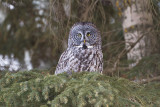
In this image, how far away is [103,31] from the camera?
14.7 ft

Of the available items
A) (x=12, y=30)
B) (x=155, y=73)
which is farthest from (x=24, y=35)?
(x=155, y=73)

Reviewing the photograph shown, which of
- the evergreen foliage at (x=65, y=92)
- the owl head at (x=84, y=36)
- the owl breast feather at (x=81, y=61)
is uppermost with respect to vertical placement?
the owl head at (x=84, y=36)

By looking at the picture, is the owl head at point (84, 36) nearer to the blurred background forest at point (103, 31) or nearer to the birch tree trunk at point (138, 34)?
the blurred background forest at point (103, 31)

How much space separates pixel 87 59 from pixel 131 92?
1.38m

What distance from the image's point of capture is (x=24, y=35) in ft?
22.0

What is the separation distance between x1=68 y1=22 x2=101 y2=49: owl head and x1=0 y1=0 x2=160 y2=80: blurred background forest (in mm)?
113

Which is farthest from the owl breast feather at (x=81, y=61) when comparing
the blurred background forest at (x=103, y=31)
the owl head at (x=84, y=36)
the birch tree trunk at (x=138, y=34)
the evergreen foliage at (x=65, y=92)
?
the evergreen foliage at (x=65, y=92)

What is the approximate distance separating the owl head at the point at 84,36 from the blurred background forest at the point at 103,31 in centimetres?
11

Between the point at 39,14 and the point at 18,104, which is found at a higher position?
the point at 39,14

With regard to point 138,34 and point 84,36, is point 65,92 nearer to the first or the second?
point 84,36

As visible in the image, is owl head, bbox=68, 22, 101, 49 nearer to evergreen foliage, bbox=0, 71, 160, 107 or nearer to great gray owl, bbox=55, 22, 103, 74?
great gray owl, bbox=55, 22, 103, 74

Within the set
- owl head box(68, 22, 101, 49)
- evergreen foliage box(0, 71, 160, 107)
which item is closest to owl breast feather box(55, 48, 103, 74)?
owl head box(68, 22, 101, 49)

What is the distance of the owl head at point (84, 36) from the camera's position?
3695 millimetres

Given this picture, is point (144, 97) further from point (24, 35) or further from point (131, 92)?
point (24, 35)
